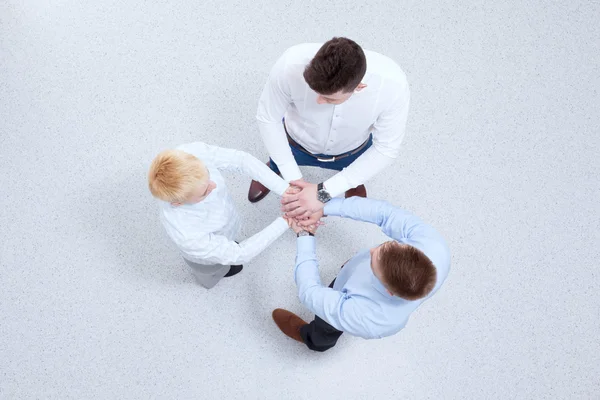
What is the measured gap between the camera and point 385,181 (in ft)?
8.00

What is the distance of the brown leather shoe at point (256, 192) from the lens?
2.29m

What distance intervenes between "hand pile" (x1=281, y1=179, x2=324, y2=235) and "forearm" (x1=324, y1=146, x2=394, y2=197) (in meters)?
0.08

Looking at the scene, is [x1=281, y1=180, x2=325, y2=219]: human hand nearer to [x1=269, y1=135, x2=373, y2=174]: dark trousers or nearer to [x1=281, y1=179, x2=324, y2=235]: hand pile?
[x1=281, y1=179, x2=324, y2=235]: hand pile

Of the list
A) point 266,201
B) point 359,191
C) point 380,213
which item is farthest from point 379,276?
point 266,201

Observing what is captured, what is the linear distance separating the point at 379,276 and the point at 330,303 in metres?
0.25

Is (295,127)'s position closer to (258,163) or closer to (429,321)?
(258,163)

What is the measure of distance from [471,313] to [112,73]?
2.33 meters

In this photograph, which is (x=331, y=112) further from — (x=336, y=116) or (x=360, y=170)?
(x=360, y=170)

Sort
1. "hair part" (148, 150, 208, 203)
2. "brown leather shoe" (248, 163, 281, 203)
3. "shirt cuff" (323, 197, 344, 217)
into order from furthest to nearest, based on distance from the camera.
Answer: "brown leather shoe" (248, 163, 281, 203), "shirt cuff" (323, 197, 344, 217), "hair part" (148, 150, 208, 203)

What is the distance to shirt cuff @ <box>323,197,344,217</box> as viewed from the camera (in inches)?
70.8

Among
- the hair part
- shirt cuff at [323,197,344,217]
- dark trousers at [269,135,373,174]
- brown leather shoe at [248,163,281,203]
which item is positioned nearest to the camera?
the hair part

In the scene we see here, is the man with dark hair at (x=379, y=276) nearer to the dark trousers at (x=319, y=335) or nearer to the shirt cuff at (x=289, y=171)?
the dark trousers at (x=319, y=335)

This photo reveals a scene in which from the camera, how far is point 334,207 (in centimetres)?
180

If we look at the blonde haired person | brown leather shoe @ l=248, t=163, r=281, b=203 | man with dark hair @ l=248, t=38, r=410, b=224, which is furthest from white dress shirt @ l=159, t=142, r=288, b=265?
brown leather shoe @ l=248, t=163, r=281, b=203
